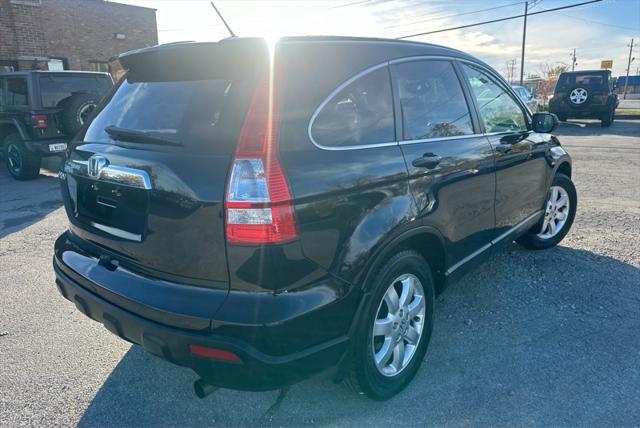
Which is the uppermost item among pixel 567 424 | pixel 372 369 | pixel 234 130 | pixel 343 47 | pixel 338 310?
pixel 343 47

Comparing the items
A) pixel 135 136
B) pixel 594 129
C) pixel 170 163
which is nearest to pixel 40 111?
pixel 135 136

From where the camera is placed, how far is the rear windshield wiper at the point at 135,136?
2.02 m

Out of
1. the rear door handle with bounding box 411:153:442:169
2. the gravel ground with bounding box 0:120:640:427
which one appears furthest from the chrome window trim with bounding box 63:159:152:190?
the rear door handle with bounding box 411:153:442:169

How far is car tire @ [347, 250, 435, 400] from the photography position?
2189 mm

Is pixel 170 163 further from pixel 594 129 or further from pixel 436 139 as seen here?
pixel 594 129

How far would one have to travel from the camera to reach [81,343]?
3.05 m

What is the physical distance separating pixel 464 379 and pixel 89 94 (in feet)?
26.8

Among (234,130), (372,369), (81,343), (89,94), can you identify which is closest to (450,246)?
(372,369)

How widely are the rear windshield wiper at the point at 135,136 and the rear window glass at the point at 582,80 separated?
1939 cm

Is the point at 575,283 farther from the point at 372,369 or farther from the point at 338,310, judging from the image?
the point at 338,310

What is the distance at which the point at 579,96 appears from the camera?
1736cm

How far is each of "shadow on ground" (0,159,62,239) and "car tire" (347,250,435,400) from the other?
5.10m

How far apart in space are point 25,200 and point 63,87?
2.57 metres

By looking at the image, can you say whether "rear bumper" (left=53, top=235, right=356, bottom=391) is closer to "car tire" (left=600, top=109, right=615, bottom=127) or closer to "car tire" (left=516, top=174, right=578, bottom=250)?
"car tire" (left=516, top=174, right=578, bottom=250)
